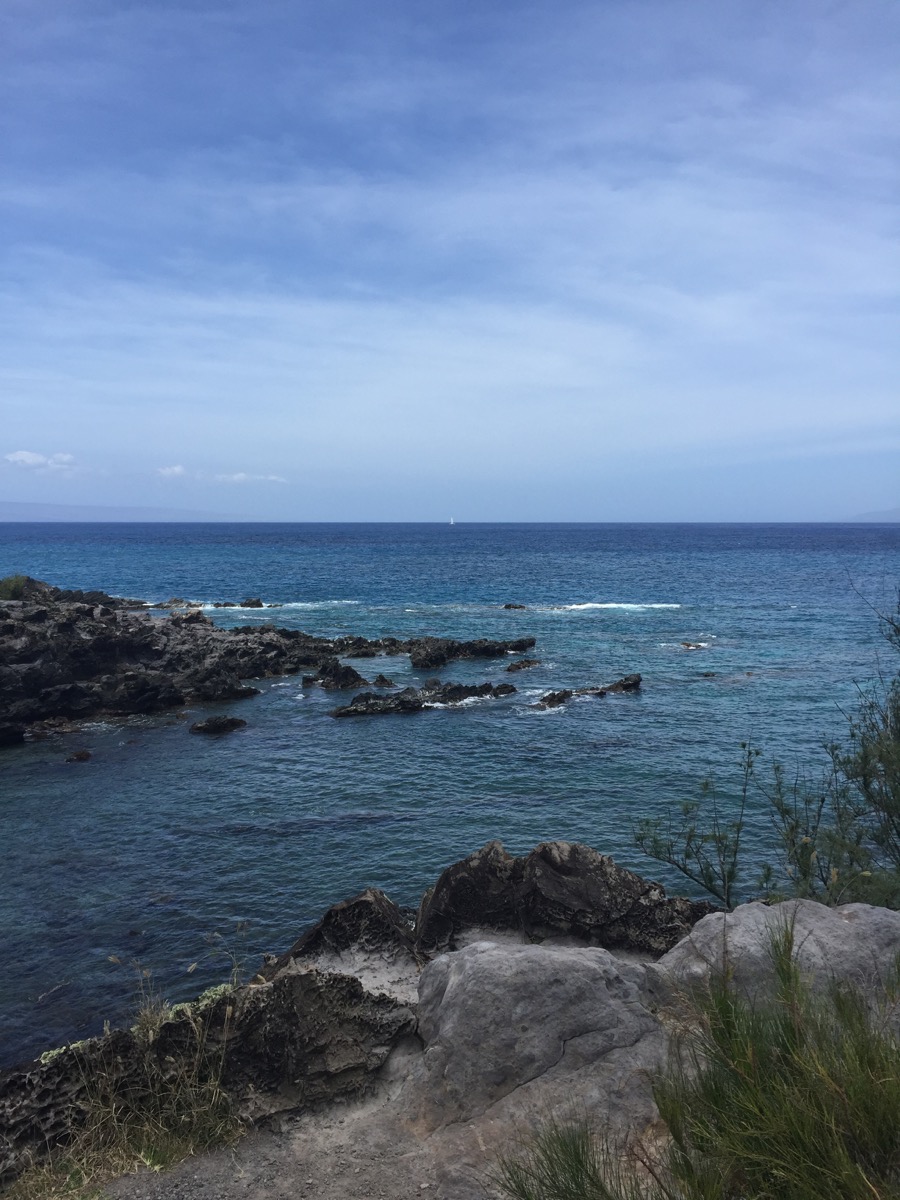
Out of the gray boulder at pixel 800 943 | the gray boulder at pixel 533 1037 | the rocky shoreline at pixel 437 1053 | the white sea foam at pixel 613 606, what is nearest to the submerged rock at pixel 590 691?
the rocky shoreline at pixel 437 1053

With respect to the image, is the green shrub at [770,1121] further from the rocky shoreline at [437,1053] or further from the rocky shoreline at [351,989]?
the rocky shoreline at [351,989]

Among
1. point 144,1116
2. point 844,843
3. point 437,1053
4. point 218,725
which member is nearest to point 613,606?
point 218,725

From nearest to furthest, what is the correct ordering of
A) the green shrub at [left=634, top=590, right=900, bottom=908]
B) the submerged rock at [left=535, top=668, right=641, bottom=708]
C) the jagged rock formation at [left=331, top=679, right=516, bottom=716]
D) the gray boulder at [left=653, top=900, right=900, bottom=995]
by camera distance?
the gray boulder at [left=653, top=900, right=900, bottom=995]
the green shrub at [left=634, top=590, right=900, bottom=908]
the jagged rock formation at [left=331, top=679, right=516, bottom=716]
the submerged rock at [left=535, top=668, right=641, bottom=708]

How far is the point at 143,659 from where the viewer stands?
147 ft

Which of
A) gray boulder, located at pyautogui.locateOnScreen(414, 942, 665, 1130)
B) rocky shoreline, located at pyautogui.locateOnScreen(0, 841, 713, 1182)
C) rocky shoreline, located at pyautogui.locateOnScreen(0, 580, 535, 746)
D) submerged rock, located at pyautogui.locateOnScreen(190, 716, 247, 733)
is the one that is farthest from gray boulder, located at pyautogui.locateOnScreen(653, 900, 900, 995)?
rocky shoreline, located at pyautogui.locateOnScreen(0, 580, 535, 746)

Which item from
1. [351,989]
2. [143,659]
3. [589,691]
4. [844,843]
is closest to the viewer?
[351,989]

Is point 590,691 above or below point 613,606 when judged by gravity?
below

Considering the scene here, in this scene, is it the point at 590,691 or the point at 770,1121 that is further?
the point at 590,691

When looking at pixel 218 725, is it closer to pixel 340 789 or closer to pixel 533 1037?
pixel 340 789

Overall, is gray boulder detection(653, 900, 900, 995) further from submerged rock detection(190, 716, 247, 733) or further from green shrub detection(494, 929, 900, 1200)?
submerged rock detection(190, 716, 247, 733)

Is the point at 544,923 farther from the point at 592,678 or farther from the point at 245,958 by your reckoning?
the point at 592,678

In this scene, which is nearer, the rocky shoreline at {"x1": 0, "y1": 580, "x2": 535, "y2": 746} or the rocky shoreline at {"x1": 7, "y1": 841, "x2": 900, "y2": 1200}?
the rocky shoreline at {"x1": 7, "y1": 841, "x2": 900, "y2": 1200}

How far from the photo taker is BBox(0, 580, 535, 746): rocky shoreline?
123 feet

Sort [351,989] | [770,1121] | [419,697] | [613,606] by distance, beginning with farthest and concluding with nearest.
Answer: [613,606] → [419,697] → [351,989] → [770,1121]
